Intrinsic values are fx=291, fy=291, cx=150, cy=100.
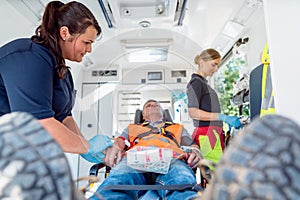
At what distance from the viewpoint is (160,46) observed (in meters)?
3.45

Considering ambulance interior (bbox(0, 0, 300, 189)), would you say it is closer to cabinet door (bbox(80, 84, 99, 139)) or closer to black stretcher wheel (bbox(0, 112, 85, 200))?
cabinet door (bbox(80, 84, 99, 139))

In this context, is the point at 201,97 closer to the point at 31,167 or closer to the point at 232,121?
the point at 232,121

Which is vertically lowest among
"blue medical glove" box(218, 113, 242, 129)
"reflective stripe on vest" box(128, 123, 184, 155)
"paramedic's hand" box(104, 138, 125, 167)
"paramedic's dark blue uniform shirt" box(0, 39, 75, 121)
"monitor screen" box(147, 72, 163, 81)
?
"paramedic's hand" box(104, 138, 125, 167)

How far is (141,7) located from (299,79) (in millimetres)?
1782

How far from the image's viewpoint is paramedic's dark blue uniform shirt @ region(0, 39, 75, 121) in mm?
910

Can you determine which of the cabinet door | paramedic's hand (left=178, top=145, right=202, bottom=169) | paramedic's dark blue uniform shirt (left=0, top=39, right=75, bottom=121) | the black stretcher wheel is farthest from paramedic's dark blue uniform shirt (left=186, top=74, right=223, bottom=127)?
the cabinet door

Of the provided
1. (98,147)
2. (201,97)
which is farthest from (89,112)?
(98,147)

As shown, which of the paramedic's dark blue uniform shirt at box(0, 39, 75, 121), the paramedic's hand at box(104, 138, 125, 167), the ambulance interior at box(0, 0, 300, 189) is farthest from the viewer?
the paramedic's hand at box(104, 138, 125, 167)

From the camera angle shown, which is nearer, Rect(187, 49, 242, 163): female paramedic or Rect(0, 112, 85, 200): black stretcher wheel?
Rect(0, 112, 85, 200): black stretcher wheel

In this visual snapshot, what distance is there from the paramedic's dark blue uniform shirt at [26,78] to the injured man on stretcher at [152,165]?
1.12 ft

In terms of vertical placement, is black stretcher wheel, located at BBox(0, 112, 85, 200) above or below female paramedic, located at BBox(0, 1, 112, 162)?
below

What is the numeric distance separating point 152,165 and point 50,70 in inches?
21.7

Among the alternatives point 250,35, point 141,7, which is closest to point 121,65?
point 141,7

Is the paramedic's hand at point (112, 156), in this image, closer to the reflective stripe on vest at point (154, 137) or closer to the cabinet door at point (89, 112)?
the reflective stripe on vest at point (154, 137)
